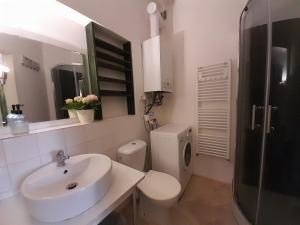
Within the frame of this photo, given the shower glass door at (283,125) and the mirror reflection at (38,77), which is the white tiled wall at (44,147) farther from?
the shower glass door at (283,125)

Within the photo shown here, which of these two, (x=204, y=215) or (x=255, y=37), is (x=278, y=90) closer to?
(x=255, y=37)

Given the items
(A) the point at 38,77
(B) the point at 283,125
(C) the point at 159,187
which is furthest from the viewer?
(B) the point at 283,125

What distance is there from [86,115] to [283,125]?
1.92 m

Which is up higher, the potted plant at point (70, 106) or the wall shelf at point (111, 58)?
the wall shelf at point (111, 58)

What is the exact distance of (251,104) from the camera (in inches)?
59.5

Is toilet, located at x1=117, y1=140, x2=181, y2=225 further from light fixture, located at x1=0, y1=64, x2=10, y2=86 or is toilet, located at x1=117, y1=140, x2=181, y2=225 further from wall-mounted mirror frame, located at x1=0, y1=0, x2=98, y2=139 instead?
light fixture, located at x1=0, y1=64, x2=10, y2=86

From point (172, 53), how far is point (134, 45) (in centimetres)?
59

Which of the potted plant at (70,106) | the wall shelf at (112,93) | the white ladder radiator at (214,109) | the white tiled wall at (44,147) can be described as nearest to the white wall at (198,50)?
the white ladder radiator at (214,109)

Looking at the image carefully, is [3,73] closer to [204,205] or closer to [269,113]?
[269,113]

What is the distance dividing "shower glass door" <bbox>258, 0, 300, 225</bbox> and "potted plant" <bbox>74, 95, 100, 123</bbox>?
5.24ft

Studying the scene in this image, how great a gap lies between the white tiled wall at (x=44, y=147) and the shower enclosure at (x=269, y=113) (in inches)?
55.7

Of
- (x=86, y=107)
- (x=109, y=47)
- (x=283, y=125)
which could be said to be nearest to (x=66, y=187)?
(x=86, y=107)

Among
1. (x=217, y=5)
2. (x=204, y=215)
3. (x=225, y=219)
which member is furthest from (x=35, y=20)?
Answer: (x=225, y=219)

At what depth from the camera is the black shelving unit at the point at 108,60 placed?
53.9 inches
